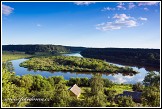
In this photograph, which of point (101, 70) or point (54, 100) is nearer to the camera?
point (54, 100)

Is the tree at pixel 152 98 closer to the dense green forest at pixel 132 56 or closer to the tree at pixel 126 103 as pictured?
the tree at pixel 126 103

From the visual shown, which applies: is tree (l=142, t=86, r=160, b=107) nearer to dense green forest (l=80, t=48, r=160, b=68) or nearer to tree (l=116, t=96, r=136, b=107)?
tree (l=116, t=96, r=136, b=107)

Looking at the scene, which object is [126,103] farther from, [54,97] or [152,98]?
[54,97]

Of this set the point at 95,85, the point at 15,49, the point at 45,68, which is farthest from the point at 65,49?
the point at 95,85

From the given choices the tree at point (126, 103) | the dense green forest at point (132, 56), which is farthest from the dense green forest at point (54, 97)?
the dense green forest at point (132, 56)

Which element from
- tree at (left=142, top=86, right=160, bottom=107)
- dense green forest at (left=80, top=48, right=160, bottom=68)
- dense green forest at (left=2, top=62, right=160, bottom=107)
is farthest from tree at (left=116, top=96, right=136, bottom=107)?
dense green forest at (left=80, top=48, right=160, bottom=68)

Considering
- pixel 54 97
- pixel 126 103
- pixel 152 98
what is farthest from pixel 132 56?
pixel 54 97

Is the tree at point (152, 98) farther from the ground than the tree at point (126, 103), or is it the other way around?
the tree at point (152, 98)

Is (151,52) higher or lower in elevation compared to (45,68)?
higher

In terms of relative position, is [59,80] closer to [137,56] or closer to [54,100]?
[54,100]
